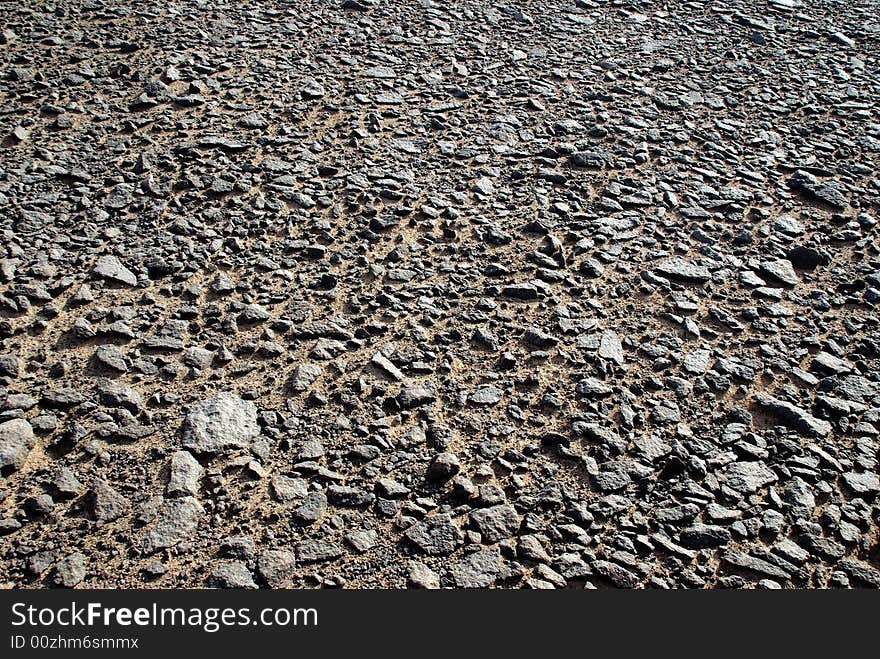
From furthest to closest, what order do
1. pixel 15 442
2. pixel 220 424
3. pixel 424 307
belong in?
pixel 424 307 < pixel 220 424 < pixel 15 442

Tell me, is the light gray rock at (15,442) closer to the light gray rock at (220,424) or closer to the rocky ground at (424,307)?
the rocky ground at (424,307)

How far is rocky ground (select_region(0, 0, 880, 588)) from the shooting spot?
9.89 feet

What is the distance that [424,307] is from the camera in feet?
13.0

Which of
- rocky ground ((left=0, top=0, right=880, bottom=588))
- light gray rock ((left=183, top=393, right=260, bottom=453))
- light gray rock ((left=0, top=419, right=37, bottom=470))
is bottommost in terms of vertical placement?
light gray rock ((left=0, top=419, right=37, bottom=470))

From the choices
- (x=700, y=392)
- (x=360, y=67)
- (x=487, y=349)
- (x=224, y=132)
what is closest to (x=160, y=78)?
(x=224, y=132)

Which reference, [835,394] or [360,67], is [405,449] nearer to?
[835,394]

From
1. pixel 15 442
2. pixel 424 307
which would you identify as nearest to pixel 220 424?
pixel 15 442

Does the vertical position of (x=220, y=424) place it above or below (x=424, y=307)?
below

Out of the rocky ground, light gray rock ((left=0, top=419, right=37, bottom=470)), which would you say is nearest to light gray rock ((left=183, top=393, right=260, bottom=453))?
the rocky ground

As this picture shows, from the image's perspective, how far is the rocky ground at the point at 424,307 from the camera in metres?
3.02

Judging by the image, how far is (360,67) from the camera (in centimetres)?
586

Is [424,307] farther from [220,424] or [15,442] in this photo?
[15,442]

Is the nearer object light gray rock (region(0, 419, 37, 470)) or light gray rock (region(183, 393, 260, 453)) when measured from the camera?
light gray rock (region(0, 419, 37, 470))

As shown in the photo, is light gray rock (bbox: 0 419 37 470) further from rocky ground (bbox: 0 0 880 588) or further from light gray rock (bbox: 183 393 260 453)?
light gray rock (bbox: 183 393 260 453)
